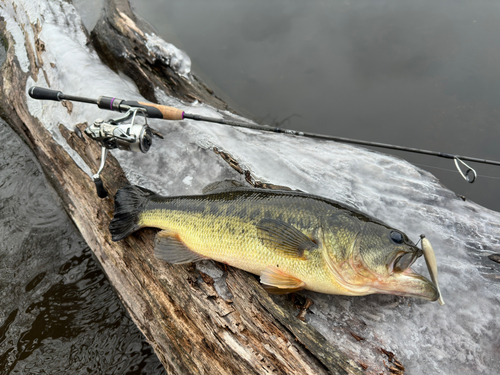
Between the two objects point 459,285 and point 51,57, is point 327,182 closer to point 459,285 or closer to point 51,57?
point 459,285

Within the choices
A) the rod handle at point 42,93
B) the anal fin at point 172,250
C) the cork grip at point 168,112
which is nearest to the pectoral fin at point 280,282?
the anal fin at point 172,250

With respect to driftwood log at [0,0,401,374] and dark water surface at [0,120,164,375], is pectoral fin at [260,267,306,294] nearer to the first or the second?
driftwood log at [0,0,401,374]

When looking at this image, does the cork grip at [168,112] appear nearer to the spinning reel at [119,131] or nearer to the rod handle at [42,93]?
the spinning reel at [119,131]

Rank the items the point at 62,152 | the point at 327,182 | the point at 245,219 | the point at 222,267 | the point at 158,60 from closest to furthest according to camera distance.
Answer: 1. the point at 245,219
2. the point at 222,267
3. the point at 327,182
4. the point at 62,152
5. the point at 158,60

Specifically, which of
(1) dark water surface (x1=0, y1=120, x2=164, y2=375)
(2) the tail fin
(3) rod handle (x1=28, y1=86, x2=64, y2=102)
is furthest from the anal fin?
(3) rod handle (x1=28, y1=86, x2=64, y2=102)

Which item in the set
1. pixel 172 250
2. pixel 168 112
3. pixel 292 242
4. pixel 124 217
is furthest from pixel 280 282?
pixel 168 112

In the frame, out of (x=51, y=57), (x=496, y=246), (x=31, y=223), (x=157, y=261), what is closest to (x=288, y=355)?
(x=157, y=261)

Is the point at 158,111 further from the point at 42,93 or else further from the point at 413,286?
the point at 413,286
